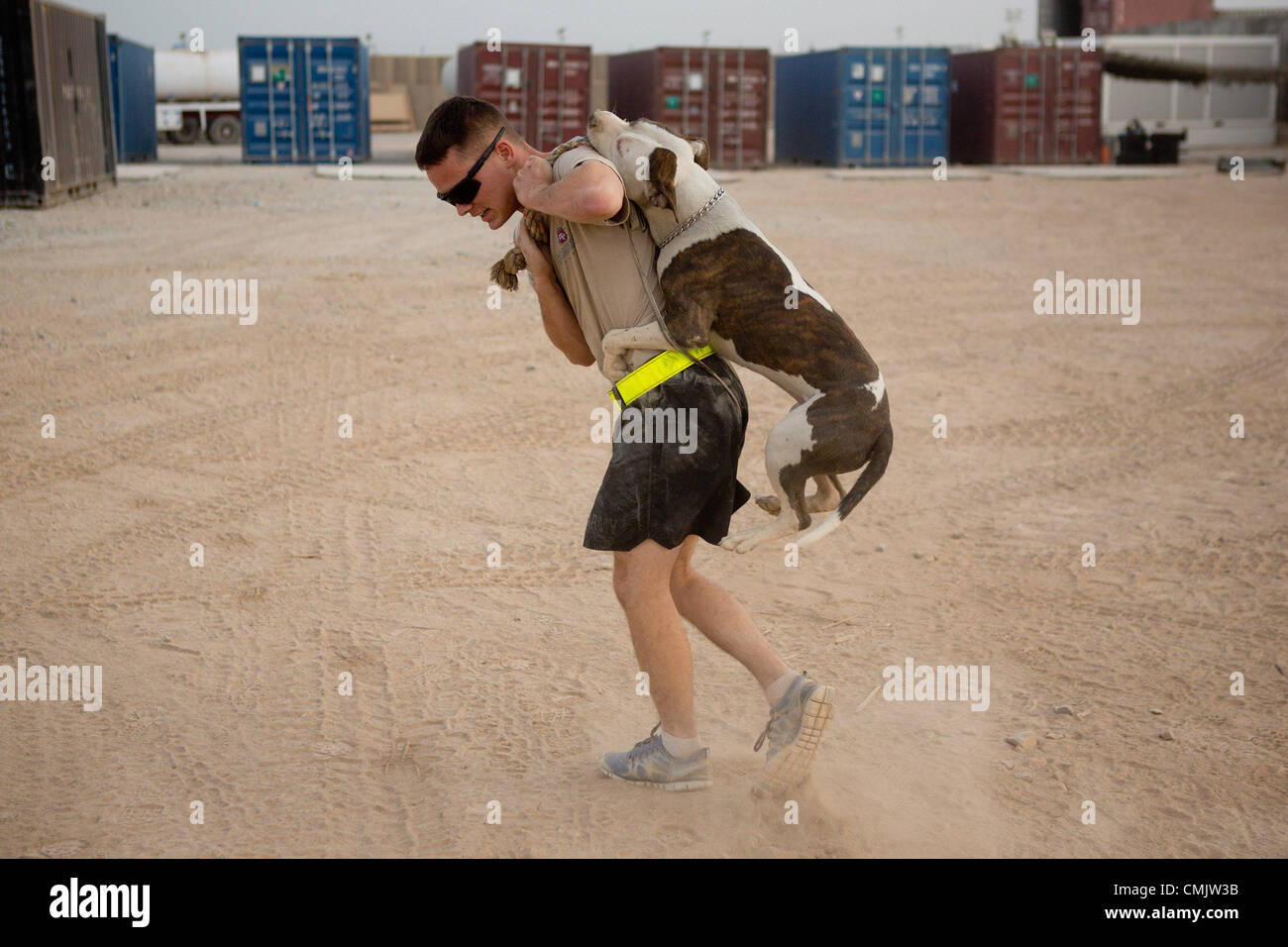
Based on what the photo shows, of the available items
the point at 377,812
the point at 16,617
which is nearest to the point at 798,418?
the point at 377,812

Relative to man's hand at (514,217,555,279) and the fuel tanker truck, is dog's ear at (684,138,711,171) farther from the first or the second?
the fuel tanker truck

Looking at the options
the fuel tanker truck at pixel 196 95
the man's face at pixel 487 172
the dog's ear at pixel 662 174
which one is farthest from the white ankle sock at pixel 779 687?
the fuel tanker truck at pixel 196 95

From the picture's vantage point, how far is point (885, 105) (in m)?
27.4

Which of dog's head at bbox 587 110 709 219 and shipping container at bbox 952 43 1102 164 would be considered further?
shipping container at bbox 952 43 1102 164

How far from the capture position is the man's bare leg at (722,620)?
343 cm

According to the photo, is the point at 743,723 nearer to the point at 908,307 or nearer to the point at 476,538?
the point at 476,538

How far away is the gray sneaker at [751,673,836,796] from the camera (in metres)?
3.30

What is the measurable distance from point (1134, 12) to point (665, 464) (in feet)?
172

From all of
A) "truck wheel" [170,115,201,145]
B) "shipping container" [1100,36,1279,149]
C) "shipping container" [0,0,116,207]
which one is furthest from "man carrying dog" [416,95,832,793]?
"truck wheel" [170,115,201,145]

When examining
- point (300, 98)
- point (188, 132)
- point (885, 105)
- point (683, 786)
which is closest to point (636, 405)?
point (683, 786)

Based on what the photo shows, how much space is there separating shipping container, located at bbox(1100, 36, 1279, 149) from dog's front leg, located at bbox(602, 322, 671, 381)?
101ft

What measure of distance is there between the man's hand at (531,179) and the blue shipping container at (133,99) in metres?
24.8

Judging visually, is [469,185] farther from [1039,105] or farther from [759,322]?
[1039,105]

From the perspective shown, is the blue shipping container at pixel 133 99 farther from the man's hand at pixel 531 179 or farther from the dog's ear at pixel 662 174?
the dog's ear at pixel 662 174
